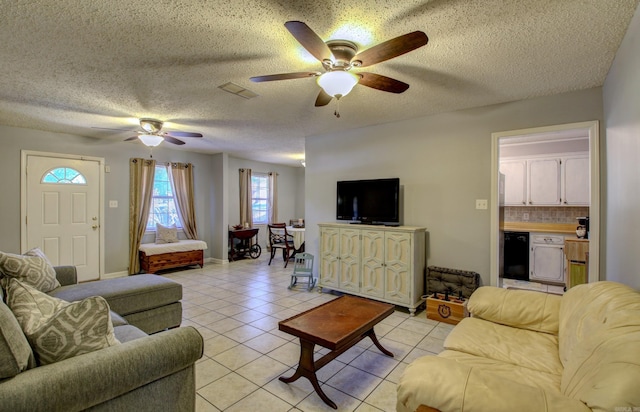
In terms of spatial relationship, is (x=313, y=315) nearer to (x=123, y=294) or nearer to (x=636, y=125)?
(x=123, y=294)

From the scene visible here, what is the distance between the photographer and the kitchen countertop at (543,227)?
4955 mm

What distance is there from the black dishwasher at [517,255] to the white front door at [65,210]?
275 inches

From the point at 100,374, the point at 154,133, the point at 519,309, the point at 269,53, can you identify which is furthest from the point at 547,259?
the point at 154,133

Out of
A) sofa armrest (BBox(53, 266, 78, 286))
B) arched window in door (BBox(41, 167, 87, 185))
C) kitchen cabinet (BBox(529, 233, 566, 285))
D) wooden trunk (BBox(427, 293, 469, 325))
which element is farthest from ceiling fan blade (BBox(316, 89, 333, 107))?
arched window in door (BBox(41, 167, 87, 185))

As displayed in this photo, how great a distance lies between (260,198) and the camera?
26.9ft

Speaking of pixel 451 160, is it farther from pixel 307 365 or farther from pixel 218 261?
pixel 218 261

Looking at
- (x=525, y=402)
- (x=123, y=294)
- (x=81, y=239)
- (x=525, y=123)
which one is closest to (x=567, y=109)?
(x=525, y=123)

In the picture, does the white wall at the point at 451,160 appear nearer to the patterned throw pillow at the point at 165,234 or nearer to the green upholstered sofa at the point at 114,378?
the green upholstered sofa at the point at 114,378

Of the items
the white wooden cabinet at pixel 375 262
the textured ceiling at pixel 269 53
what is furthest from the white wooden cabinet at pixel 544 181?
the white wooden cabinet at pixel 375 262

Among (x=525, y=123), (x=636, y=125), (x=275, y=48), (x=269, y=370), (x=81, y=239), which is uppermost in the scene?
(x=275, y=48)

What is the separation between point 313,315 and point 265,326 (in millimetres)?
1045

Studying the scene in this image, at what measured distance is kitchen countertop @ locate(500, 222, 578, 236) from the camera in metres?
4.95

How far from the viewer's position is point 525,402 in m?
1.01

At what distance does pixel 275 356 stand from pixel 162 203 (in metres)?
4.72
